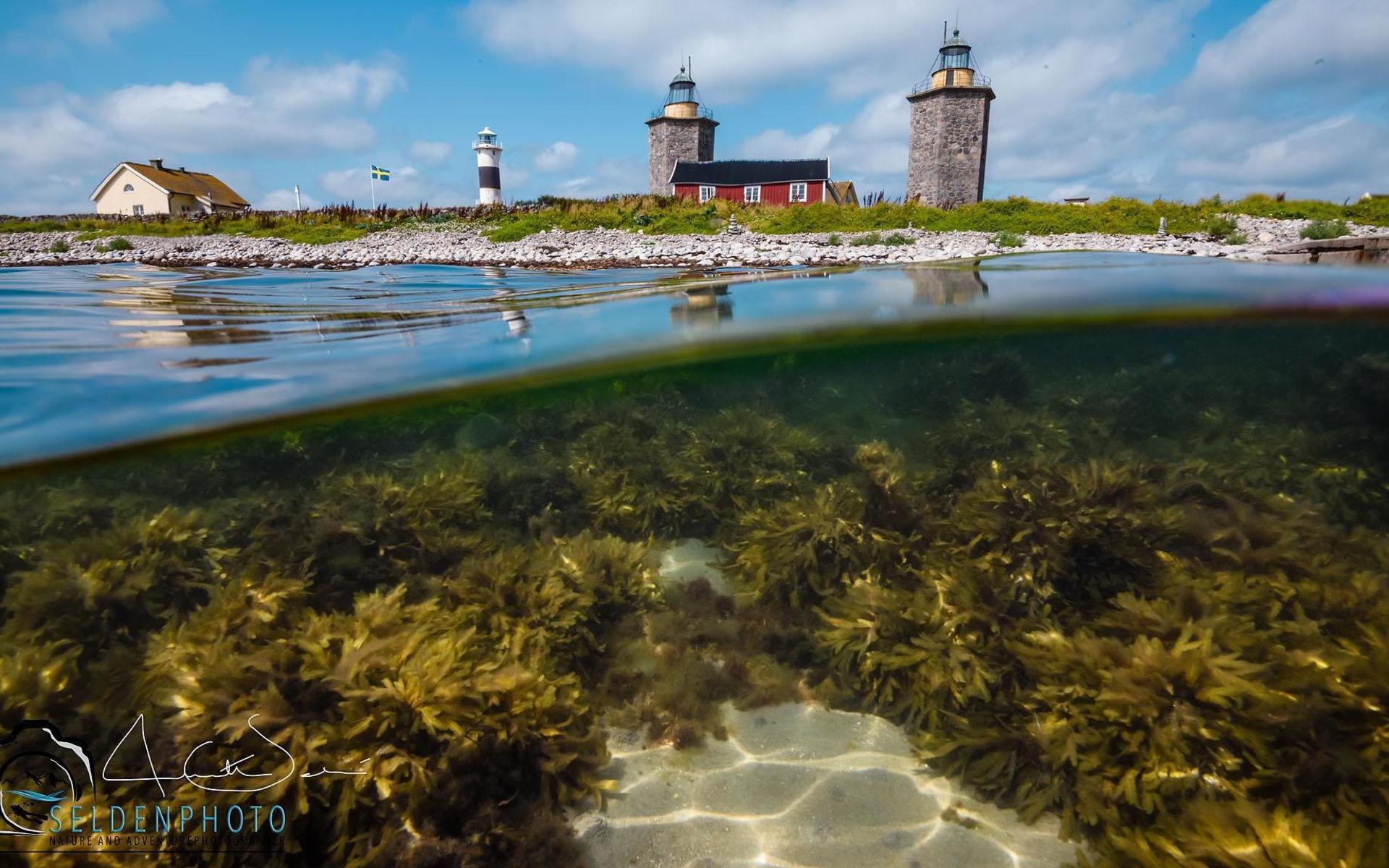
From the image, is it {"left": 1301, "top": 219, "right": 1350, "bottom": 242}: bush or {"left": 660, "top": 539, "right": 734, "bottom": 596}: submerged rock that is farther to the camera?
{"left": 1301, "top": 219, "right": 1350, "bottom": 242}: bush

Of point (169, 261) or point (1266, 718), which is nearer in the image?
point (1266, 718)

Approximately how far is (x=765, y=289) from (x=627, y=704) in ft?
17.3

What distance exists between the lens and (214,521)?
520 centimetres

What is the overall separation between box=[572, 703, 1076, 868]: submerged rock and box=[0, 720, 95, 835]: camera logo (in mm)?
2400

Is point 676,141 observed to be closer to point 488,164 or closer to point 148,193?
point 488,164

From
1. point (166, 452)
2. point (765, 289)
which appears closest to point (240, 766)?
point (166, 452)

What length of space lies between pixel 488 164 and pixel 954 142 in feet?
111

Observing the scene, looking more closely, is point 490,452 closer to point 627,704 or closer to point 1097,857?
point 627,704

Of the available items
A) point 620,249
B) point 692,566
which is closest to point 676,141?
point 620,249

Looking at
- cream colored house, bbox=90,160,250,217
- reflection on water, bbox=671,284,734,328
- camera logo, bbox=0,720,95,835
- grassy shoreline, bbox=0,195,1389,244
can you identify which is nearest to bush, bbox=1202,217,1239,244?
grassy shoreline, bbox=0,195,1389,244

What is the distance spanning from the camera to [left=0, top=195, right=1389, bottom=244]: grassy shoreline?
760 inches

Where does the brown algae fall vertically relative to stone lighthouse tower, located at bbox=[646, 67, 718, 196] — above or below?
below
